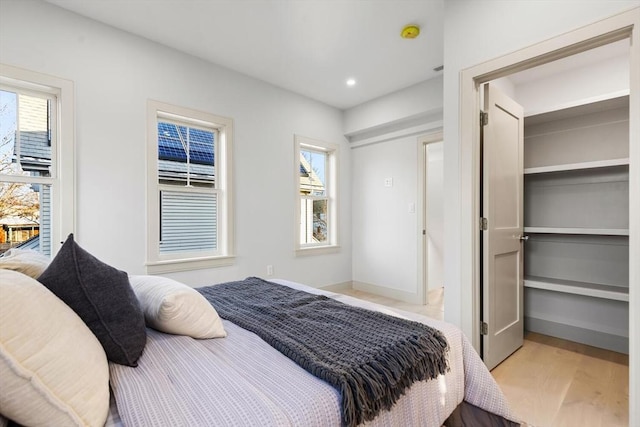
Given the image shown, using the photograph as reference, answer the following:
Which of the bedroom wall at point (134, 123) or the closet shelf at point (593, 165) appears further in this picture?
the bedroom wall at point (134, 123)

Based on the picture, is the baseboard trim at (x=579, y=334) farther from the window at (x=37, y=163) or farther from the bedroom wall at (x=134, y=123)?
the window at (x=37, y=163)

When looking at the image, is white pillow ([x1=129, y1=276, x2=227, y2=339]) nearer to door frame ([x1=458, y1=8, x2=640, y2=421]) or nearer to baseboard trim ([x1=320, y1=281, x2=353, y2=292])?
door frame ([x1=458, y1=8, x2=640, y2=421])

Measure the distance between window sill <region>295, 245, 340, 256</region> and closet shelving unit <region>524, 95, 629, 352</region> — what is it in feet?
7.56

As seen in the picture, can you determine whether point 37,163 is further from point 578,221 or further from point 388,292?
point 578,221

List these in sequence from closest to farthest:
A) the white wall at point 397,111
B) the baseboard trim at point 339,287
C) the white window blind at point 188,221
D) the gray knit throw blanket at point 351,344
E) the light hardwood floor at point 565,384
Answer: the gray knit throw blanket at point 351,344
the light hardwood floor at point 565,384
the white window blind at point 188,221
the white wall at point 397,111
the baseboard trim at point 339,287

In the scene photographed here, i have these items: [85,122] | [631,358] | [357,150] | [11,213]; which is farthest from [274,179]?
[631,358]

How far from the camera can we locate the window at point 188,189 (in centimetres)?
286

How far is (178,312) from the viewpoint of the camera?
1.23 metres

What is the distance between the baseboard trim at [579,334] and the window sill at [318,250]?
2.36 meters

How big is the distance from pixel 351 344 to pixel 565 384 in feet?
6.00

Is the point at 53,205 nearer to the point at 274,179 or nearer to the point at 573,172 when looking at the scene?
the point at 274,179

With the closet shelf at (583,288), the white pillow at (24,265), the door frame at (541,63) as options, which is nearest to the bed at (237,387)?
the white pillow at (24,265)

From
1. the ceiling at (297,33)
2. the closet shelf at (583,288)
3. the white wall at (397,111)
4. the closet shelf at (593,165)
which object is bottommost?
the closet shelf at (583,288)

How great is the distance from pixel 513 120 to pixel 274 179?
98.4 inches
